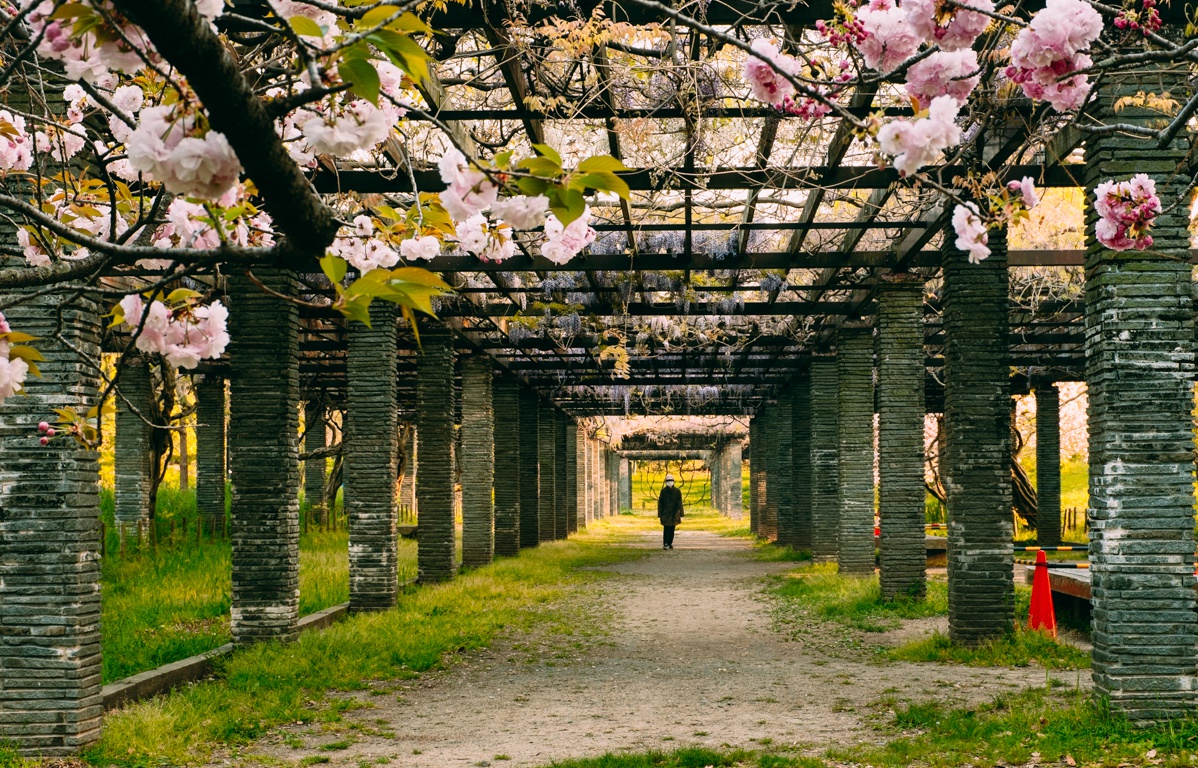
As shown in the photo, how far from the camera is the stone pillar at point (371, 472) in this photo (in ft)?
38.4

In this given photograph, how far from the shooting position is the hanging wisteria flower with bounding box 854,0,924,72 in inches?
124

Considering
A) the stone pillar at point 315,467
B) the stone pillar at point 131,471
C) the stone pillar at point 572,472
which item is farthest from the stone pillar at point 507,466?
the stone pillar at point 572,472

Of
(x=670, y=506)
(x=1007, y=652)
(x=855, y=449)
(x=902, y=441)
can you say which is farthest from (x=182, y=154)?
(x=670, y=506)

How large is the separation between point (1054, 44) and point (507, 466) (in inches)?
721

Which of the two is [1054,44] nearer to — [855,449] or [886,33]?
[886,33]

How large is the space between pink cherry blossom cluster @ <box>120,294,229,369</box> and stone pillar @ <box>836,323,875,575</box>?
43.0ft

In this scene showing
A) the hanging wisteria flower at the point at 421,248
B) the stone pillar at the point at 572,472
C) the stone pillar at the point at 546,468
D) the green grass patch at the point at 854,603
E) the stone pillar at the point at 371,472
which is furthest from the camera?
the stone pillar at the point at 572,472

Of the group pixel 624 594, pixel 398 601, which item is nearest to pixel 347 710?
pixel 398 601

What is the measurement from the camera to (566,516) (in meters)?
29.3

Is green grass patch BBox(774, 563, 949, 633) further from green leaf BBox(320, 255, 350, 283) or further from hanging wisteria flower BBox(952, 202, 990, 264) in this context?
green leaf BBox(320, 255, 350, 283)

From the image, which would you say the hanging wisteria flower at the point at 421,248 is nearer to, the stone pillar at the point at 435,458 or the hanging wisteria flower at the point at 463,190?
the hanging wisteria flower at the point at 463,190

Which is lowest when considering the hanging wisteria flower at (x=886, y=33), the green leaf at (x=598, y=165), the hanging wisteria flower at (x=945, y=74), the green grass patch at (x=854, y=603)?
the green grass patch at (x=854, y=603)

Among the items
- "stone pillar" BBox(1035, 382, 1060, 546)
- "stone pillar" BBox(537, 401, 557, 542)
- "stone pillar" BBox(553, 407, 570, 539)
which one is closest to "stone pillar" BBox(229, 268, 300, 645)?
"stone pillar" BBox(537, 401, 557, 542)

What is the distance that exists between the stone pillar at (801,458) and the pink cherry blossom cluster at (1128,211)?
57.8ft
